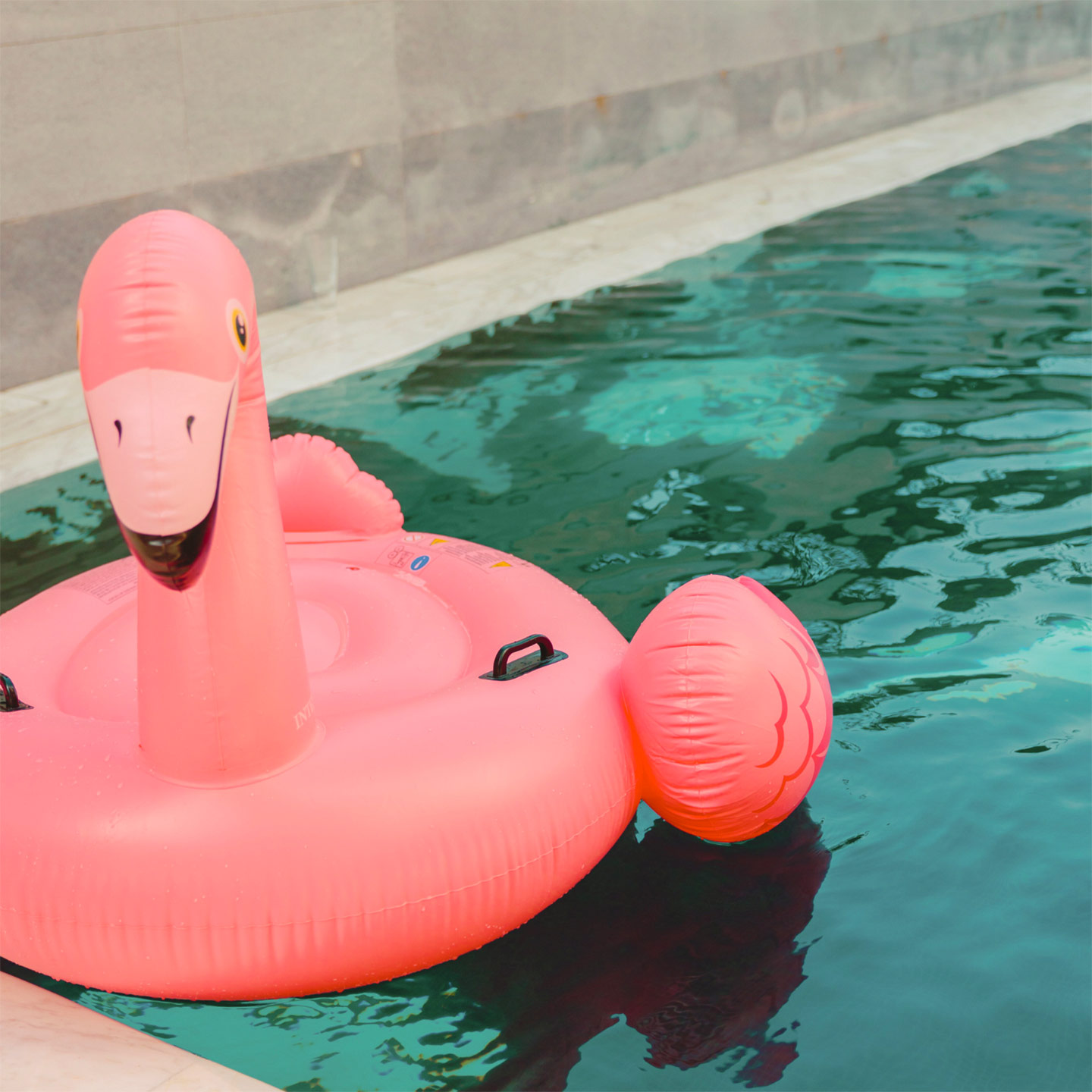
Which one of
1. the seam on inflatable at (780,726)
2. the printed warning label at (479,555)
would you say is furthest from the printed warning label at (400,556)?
the seam on inflatable at (780,726)

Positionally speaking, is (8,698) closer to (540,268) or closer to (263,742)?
(263,742)

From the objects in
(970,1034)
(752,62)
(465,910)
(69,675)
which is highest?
(752,62)

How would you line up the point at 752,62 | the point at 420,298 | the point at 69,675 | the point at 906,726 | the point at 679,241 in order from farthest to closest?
the point at 752,62 < the point at 679,241 < the point at 420,298 < the point at 906,726 < the point at 69,675

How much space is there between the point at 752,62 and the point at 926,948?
9337mm

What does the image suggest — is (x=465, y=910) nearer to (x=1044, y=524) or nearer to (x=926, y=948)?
(x=926, y=948)

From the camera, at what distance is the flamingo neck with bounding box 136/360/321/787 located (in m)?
2.47

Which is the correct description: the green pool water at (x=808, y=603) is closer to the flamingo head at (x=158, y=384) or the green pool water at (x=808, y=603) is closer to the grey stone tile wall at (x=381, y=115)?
the flamingo head at (x=158, y=384)

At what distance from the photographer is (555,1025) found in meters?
2.71

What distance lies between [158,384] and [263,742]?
79 centimetres

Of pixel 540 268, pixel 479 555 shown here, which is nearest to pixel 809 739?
pixel 479 555

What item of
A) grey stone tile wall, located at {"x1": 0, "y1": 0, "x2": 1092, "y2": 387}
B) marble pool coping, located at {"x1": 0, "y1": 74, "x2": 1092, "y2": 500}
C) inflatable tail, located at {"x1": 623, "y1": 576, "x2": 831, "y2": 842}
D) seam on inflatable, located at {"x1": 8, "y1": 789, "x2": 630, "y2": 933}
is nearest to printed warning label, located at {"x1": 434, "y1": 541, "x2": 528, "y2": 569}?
inflatable tail, located at {"x1": 623, "y1": 576, "x2": 831, "y2": 842}

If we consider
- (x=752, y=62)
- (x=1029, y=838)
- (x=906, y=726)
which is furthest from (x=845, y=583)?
(x=752, y=62)

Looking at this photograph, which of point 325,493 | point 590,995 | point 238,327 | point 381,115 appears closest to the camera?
point 238,327

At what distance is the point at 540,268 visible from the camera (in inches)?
332
